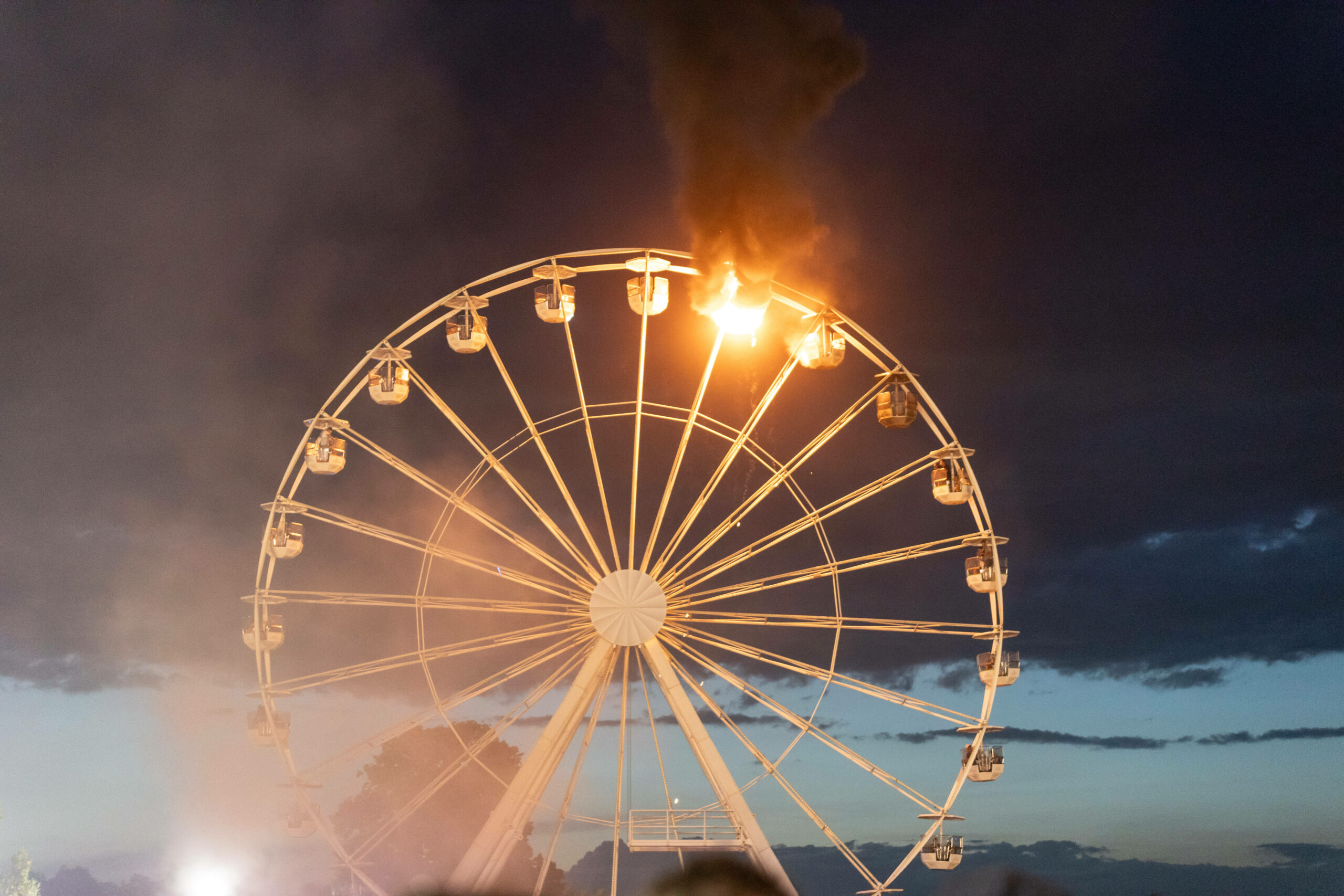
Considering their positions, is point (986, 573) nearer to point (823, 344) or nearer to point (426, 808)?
point (823, 344)

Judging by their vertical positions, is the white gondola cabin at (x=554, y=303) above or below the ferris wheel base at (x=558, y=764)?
above

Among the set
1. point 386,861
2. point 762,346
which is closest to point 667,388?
point 386,861

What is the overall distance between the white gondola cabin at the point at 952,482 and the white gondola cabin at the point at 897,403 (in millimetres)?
920

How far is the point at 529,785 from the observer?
1642cm

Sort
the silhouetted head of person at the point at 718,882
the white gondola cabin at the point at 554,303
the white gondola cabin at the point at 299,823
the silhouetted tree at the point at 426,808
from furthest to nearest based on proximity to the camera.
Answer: the silhouetted tree at the point at 426,808, the white gondola cabin at the point at 554,303, the white gondola cabin at the point at 299,823, the silhouetted head of person at the point at 718,882

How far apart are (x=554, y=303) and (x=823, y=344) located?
4.20 metres

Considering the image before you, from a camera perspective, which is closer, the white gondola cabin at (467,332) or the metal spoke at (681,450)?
the metal spoke at (681,450)

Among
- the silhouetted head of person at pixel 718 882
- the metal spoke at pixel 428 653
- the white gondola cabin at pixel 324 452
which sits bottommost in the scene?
the silhouetted head of person at pixel 718 882

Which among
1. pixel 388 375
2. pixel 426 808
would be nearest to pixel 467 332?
pixel 388 375

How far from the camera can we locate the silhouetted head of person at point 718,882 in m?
2.94

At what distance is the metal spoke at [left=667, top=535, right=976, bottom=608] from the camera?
56.3ft

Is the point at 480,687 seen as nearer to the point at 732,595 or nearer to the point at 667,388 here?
the point at 732,595

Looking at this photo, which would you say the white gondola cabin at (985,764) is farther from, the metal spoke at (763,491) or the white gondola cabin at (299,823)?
the white gondola cabin at (299,823)

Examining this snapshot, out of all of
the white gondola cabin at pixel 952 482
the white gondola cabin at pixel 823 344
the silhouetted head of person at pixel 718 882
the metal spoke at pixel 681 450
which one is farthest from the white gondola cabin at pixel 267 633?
the silhouetted head of person at pixel 718 882
